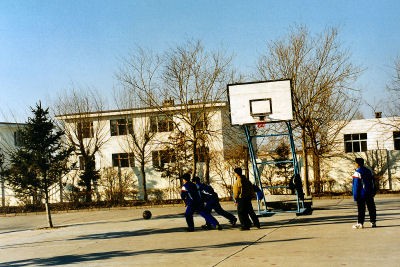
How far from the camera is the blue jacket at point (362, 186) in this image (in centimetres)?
1330

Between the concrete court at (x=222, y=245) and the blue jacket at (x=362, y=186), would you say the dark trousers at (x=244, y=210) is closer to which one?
the concrete court at (x=222, y=245)

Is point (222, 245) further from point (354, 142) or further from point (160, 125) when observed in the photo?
point (354, 142)

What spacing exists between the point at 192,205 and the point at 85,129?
21949mm

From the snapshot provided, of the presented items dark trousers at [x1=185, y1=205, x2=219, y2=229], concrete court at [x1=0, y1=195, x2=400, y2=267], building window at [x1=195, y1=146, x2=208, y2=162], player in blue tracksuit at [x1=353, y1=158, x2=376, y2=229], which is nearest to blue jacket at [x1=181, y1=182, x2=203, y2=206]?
dark trousers at [x1=185, y1=205, x2=219, y2=229]

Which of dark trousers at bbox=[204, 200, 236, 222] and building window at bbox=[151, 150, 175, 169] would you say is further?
building window at bbox=[151, 150, 175, 169]

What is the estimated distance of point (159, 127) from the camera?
36.2m

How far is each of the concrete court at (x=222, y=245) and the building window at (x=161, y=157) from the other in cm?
1463

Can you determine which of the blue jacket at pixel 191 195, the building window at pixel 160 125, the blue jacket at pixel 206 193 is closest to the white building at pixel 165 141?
the building window at pixel 160 125

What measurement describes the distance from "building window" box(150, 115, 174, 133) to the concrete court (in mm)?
16850

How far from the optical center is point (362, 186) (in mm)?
13328

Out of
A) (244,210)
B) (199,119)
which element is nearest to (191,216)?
(244,210)

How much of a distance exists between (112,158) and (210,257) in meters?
32.2

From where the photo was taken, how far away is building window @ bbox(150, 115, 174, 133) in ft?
115

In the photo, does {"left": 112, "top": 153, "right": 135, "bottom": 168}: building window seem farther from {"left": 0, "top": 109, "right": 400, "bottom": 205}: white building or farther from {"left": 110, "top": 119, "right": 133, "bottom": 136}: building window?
{"left": 110, "top": 119, "right": 133, "bottom": 136}: building window
